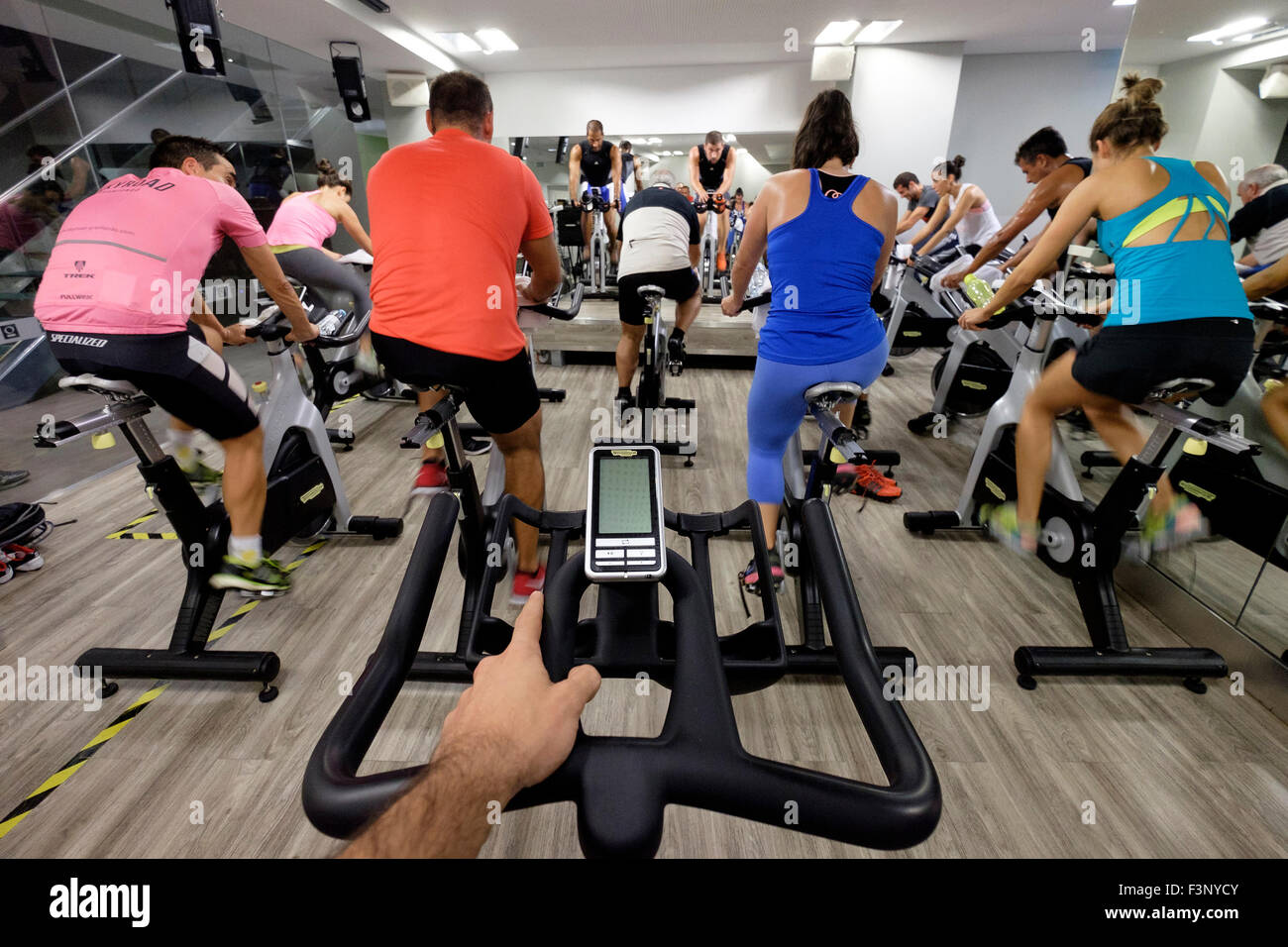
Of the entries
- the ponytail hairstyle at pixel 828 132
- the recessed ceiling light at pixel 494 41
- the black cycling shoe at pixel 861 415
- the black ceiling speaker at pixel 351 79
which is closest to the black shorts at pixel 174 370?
the ponytail hairstyle at pixel 828 132

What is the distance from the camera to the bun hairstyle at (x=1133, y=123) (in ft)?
5.64

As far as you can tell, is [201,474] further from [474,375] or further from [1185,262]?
[1185,262]

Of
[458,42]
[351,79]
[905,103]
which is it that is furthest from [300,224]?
[905,103]

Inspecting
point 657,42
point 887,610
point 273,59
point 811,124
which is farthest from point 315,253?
point 657,42

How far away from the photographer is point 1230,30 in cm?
253

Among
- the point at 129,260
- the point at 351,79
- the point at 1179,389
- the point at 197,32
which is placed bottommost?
the point at 1179,389

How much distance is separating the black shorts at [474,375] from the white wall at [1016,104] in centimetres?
899

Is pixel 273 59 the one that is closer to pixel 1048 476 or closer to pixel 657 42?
pixel 657 42

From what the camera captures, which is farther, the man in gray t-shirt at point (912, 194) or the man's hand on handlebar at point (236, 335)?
the man in gray t-shirt at point (912, 194)

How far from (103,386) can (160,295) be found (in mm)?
323

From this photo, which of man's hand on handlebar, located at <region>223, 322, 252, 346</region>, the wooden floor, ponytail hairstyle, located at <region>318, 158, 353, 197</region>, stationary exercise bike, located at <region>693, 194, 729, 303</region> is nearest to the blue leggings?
the wooden floor

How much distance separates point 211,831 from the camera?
4.69 ft
